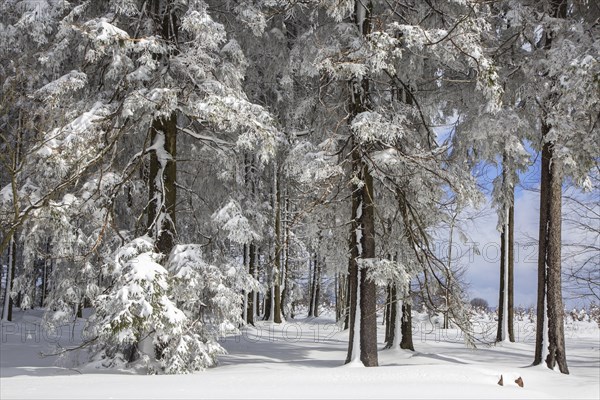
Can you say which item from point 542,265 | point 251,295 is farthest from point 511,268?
point 251,295

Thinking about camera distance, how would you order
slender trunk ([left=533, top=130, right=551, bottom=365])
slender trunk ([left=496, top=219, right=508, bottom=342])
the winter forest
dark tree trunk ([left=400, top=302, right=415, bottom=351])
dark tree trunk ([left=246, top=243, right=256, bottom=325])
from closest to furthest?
1. the winter forest
2. slender trunk ([left=533, top=130, right=551, bottom=365])
3. dark tree trunk ([left=400, top=302, right=415, bottom=351])
4. slender trunk ([left=496, top=219, right=508, bottom=342])
5. dark tree trunk ([left=246, top=243, right=256, bottom=325])

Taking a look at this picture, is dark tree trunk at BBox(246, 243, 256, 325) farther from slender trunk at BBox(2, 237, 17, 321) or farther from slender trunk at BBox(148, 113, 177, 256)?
slender trunk at BBox(148, 113, 177, 256)

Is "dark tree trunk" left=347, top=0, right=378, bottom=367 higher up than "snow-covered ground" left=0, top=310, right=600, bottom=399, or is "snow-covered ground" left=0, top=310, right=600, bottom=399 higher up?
"dark tree trunk" left=347, top=0, right=378, bottom=367

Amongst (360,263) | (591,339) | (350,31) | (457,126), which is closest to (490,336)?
(591,339)

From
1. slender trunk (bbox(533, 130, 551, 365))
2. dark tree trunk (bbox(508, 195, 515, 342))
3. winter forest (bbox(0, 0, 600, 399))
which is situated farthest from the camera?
dark tree trunk (bbox(508, 195, 515, 342))

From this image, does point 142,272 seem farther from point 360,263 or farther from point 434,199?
point 434,199

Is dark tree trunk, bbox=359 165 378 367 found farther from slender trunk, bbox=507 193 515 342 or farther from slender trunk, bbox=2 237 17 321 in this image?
slender trunk, bbox=2 237 17 321

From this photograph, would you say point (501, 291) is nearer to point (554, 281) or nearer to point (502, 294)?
point (502, 294)

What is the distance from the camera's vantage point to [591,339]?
21641 millimetres

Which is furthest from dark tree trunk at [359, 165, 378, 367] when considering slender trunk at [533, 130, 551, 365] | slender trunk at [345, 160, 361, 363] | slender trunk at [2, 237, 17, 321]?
slender trunk at [2, 237, 17, 321]

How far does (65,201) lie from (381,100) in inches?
268

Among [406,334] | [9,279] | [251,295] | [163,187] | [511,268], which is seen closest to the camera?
[163,187]

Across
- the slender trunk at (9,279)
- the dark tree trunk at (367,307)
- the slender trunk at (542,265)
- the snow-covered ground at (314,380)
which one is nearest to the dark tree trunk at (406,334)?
the snow-covered ground at (314,380)

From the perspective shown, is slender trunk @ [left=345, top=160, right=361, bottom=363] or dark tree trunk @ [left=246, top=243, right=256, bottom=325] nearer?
slender trunk @ [left=345, top=160, right=361, bottom=363]
